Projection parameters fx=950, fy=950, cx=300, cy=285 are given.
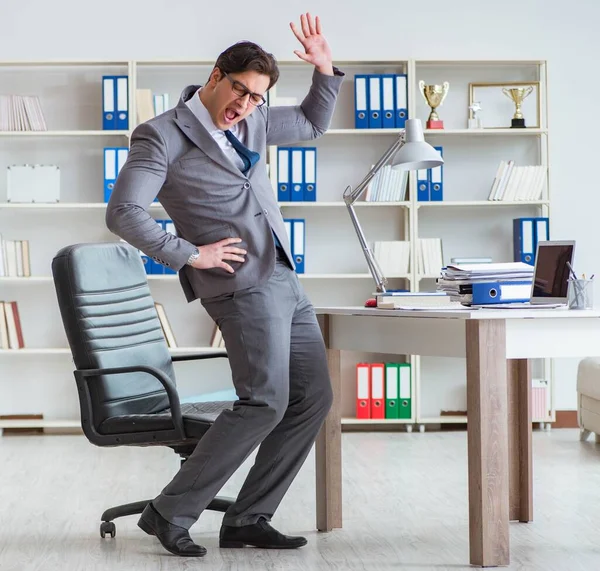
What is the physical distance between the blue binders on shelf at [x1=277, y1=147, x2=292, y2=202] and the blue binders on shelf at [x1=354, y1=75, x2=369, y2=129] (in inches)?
17.1

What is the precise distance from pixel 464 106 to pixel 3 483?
10.8 ft

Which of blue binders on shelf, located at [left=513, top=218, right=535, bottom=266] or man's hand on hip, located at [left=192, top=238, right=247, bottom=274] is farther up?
blue binders on shelf, located at [left=513, top=218, right=535, bottom=266]

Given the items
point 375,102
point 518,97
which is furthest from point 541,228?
point 375,102

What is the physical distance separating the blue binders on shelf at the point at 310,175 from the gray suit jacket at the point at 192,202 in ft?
8.67

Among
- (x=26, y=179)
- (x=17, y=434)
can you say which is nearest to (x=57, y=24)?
(x=26, y=179)

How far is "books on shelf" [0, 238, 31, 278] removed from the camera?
5.25m

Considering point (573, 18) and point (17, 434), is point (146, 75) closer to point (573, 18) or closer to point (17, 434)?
point (17, 434)

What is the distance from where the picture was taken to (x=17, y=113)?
5.27 meters

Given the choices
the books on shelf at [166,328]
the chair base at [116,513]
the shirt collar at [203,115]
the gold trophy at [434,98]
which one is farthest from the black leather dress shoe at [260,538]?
the gold trophy at [434,98]

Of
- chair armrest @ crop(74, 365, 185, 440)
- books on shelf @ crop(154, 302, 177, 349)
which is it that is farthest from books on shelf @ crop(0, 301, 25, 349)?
chair armrest @ crop(74, 365, 185, 440)

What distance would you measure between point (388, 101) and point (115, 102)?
4.96 ft

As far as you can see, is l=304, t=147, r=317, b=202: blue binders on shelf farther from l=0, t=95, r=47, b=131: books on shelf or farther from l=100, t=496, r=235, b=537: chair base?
l=100, t=496, r=235, b=537: chair base

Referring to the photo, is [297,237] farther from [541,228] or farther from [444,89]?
[541,228]

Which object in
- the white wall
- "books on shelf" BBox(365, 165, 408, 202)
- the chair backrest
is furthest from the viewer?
the white wall
